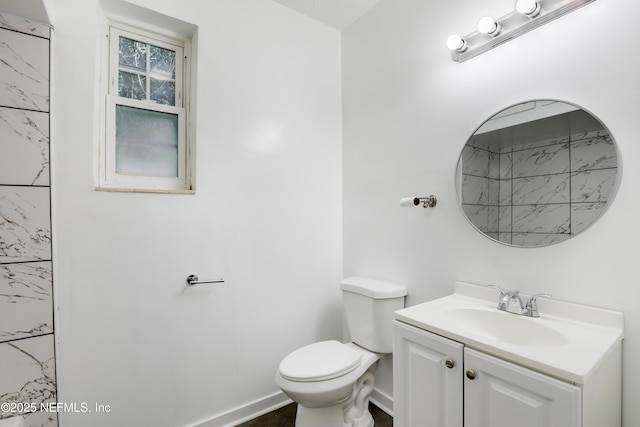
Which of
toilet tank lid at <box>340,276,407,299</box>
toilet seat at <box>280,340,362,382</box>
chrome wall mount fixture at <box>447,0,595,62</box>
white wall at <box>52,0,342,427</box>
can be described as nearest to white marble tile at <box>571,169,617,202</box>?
chrome wall mount fixture at <box>447,0,595,62</box>

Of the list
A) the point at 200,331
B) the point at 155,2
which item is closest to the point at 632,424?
the point at 200,331

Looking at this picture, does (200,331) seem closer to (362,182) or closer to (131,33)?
(362,182)

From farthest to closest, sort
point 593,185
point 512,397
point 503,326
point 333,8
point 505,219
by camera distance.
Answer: point 333,8 → point 505,219 → point 503,326 → point 593,185 → point 512,397

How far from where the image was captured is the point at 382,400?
1882mm

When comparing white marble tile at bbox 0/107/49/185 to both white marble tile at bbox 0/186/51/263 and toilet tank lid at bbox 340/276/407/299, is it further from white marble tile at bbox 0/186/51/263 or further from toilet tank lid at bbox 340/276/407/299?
toilet tank lid at bbox 340/276/407/299

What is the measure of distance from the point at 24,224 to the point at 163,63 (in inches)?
42.8

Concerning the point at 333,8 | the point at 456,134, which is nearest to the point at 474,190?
the point at 456,134

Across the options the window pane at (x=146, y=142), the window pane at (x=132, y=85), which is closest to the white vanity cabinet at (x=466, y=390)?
the window pane at (x=146, y=142)

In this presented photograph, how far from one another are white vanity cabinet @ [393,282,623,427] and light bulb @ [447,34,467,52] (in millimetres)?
1160

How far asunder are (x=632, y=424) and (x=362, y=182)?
1596mm

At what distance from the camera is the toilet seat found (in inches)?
55.9

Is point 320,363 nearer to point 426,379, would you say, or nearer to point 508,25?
point 426,379

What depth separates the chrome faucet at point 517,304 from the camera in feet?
3.87

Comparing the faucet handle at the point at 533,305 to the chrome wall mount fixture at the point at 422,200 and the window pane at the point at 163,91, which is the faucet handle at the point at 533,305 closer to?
the chrome wall mount fixture at the point at 422,200
